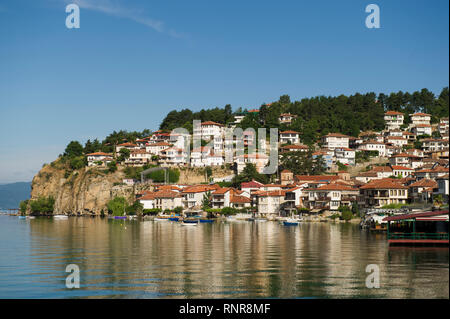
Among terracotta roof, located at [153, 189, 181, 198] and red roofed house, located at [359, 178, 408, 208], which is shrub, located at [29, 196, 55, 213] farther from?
red roofed house, located at [359, 178, 408, 208]

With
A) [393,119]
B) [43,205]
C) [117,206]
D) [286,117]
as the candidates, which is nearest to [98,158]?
[43,205]

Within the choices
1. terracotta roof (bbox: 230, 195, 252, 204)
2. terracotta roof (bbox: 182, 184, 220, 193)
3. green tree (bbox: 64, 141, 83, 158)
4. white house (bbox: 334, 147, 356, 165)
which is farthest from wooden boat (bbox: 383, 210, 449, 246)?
green tree (bbox: 64, 141, 83, 158)

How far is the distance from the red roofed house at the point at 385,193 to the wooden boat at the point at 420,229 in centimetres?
2726

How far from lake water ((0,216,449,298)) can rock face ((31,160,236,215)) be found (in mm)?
45673

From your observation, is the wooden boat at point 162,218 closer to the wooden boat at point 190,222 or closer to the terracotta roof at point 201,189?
the terracotta roof at point 201,189

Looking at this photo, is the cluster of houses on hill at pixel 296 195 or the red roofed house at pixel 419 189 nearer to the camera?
the red roofed house at pixel 419 189

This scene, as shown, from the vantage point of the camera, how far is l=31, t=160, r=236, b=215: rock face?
77688 millimetres

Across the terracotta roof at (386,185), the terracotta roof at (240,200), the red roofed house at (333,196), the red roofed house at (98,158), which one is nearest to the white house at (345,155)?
the terracotta roof at (240,200)

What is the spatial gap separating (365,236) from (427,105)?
77.9 m

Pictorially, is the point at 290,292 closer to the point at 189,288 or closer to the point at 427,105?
the point at 189,288

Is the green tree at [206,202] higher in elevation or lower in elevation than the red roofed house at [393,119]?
lower

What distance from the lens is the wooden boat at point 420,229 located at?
1754 centimetres
